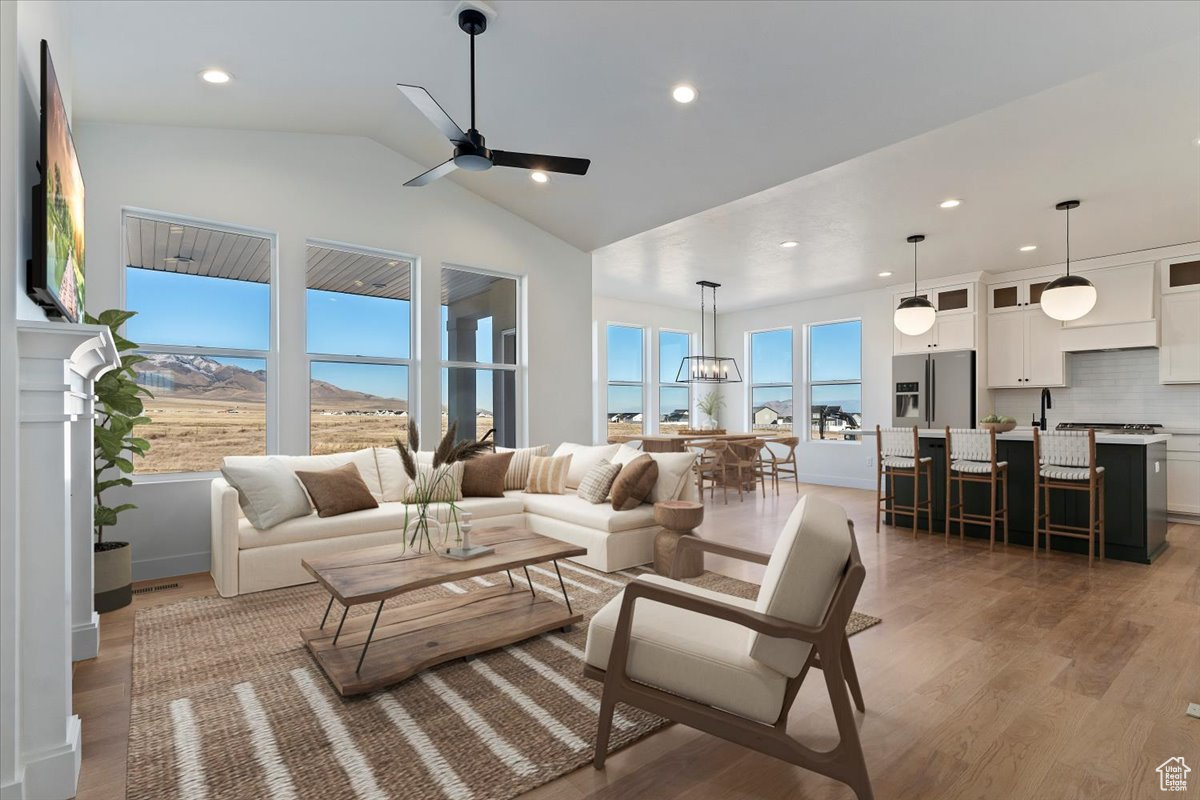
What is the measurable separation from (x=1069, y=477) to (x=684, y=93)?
14.0 feet

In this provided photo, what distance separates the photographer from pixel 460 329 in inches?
231

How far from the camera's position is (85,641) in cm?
282

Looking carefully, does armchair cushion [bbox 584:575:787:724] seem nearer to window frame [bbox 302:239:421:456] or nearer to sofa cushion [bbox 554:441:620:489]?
sofa cushion [bbox 554:441:620:489]

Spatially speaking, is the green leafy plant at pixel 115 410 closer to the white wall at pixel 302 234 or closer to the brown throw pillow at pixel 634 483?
the white wall at pixel 302 234

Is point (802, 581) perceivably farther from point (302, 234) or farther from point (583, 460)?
point (302, 234)

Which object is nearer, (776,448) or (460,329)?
(460,329)

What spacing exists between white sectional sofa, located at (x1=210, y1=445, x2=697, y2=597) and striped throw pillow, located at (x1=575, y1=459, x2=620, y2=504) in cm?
7

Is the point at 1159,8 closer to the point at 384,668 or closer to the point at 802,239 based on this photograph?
the point at 802,239

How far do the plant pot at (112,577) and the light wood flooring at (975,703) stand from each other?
0.12 meters

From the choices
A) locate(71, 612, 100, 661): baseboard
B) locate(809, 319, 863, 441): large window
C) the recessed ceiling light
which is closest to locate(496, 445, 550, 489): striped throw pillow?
locate(71, 612, 100, 661): baseboard

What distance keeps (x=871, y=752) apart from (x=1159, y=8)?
134 inches

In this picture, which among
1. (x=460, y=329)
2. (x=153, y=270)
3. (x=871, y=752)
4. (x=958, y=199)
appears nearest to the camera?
(x=871, y=752)

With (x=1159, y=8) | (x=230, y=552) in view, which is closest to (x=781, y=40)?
(x=1159, y=8)

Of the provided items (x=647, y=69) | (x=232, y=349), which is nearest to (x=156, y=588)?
(x=232, y=349)
